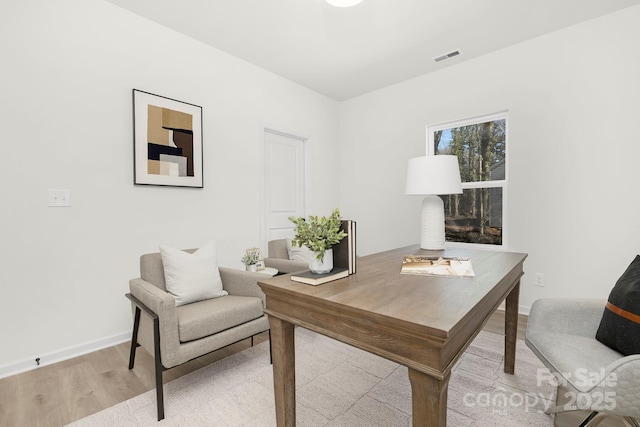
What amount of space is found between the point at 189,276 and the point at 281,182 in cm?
205

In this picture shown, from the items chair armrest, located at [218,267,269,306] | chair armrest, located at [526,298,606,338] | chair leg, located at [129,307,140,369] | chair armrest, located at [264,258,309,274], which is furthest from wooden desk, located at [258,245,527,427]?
chair armrest, located at [264,258,309,274]

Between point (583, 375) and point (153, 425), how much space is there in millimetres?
1879

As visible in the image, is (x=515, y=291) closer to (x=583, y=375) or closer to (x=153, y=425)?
(x=583, y=375)

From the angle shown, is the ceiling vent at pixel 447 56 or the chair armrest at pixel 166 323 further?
the ceiling vent at pixel 447 56

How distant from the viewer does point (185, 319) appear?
1681mm

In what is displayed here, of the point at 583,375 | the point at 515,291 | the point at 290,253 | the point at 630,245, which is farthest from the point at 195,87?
the point at 630,245

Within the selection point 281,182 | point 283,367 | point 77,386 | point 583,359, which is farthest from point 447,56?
point 77,386

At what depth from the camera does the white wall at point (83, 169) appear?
199cm

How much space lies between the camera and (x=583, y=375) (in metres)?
1.08

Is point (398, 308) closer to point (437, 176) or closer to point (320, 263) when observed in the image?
point (320, 263)

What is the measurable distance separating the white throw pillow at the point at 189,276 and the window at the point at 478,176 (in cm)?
278

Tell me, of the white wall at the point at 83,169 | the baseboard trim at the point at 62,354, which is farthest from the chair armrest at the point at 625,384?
the baseboard trim at the point at 62,354

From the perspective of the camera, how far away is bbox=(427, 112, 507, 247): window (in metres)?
3.20

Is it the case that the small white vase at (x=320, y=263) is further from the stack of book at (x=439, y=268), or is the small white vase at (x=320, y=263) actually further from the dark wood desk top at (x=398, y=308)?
the stack of book at (x=439, y=268)
